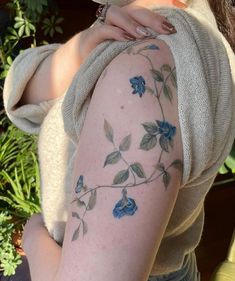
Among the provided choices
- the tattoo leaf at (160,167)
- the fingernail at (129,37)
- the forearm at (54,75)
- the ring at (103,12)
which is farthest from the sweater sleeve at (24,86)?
the tattoo leaf at (160,167)

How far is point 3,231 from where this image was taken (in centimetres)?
197

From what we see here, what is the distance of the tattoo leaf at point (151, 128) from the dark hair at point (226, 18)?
40cm

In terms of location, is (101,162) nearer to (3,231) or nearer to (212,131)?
(212,131)

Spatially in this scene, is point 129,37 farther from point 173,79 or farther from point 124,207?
→ point 124,207

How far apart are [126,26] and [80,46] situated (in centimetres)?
16

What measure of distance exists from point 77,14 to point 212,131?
261 cm

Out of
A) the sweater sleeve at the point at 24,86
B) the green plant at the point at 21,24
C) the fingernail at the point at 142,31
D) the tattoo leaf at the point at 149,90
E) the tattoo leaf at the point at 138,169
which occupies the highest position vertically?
the fingernail at the point at 142,31

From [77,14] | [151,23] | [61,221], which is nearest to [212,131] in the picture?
[151,23]

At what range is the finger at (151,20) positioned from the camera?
30.0 inches

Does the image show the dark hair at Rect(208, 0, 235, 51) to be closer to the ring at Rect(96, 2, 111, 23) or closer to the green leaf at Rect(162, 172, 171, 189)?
the ring at Rect(96, 2, 111, 23)

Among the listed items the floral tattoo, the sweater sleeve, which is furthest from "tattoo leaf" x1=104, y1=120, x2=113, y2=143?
the sweater sleeve

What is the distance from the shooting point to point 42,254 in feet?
3.14

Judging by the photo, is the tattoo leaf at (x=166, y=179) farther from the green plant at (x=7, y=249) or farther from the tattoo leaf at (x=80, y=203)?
the green plant at (x=7, y=249)

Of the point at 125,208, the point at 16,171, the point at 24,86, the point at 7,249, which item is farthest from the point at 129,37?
the point at 16,171
